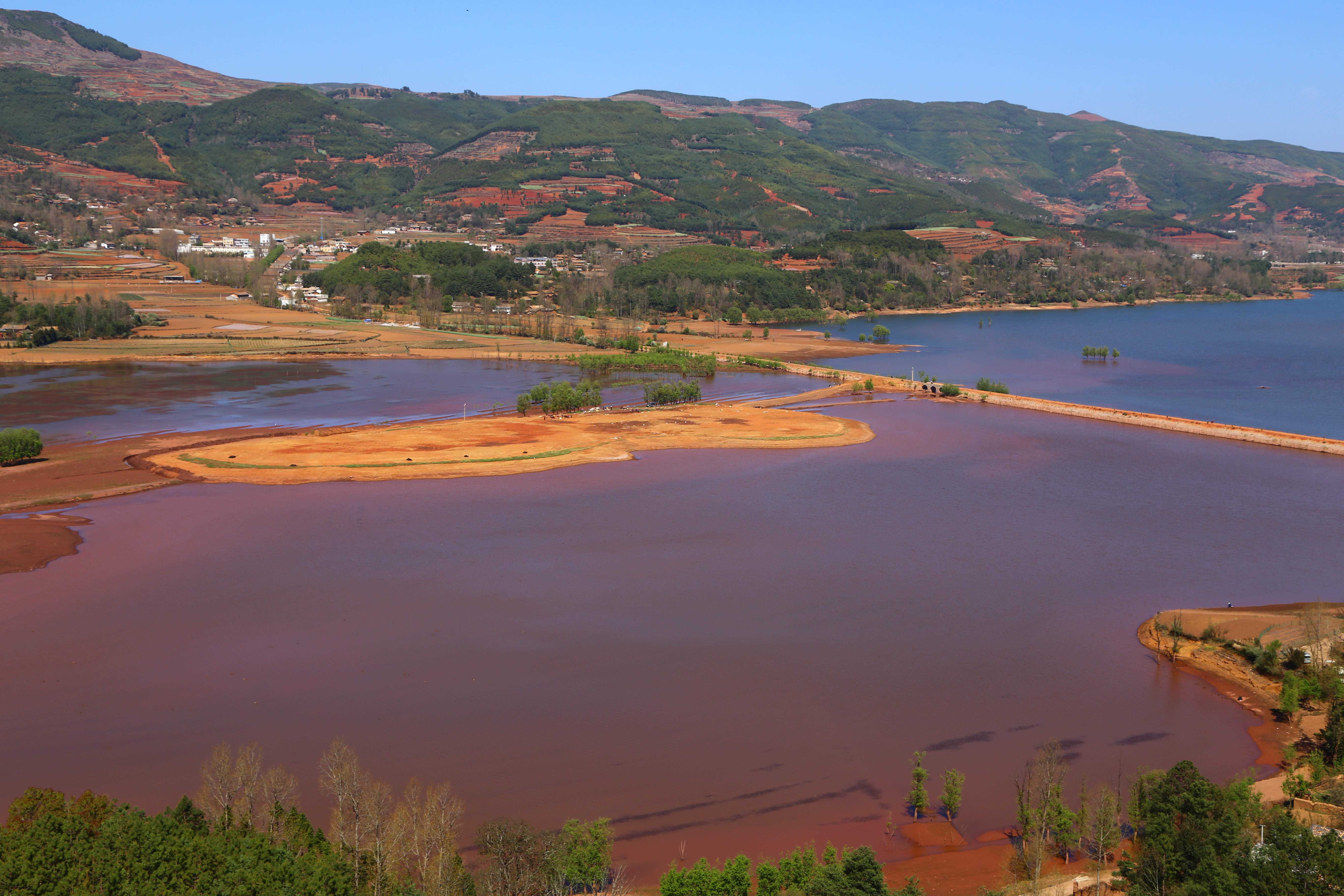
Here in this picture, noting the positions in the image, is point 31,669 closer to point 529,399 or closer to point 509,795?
point 509,795

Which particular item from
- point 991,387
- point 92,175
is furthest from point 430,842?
point 92,175

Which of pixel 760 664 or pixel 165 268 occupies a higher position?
pixel 165 268

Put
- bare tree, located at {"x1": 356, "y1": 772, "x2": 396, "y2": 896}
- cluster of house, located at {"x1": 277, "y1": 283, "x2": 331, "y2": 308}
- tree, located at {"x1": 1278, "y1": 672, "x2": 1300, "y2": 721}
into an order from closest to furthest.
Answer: bare tree, located at {"x1": 356, "y1": 772, "x2": 396, "y2": 896} < tree, located at {"x1": 1278, "y1": 672, "x2": 1300, "y2": 721} < cluster of house, located at {"x1": 277, "y1": 283, "x2": 331, "y2": 308}

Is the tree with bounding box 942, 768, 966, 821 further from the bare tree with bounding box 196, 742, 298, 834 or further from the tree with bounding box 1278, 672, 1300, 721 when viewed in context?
the bare tree with bounding box 196, 742, 298, 834

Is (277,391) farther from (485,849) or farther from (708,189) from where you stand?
(708,189)

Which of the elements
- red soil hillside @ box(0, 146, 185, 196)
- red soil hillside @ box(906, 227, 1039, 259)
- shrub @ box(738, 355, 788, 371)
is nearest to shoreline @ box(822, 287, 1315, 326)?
red soil hillside @ box(906, 227, 1039, 259)

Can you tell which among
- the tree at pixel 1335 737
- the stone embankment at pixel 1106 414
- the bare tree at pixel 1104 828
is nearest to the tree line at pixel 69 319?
the stone embankment at pixel 1106 414

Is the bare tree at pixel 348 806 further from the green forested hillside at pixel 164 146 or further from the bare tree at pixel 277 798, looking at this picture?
the green forested hillside at pixel 164 146

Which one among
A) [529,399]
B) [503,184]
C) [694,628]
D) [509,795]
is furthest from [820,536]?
[503,184]
